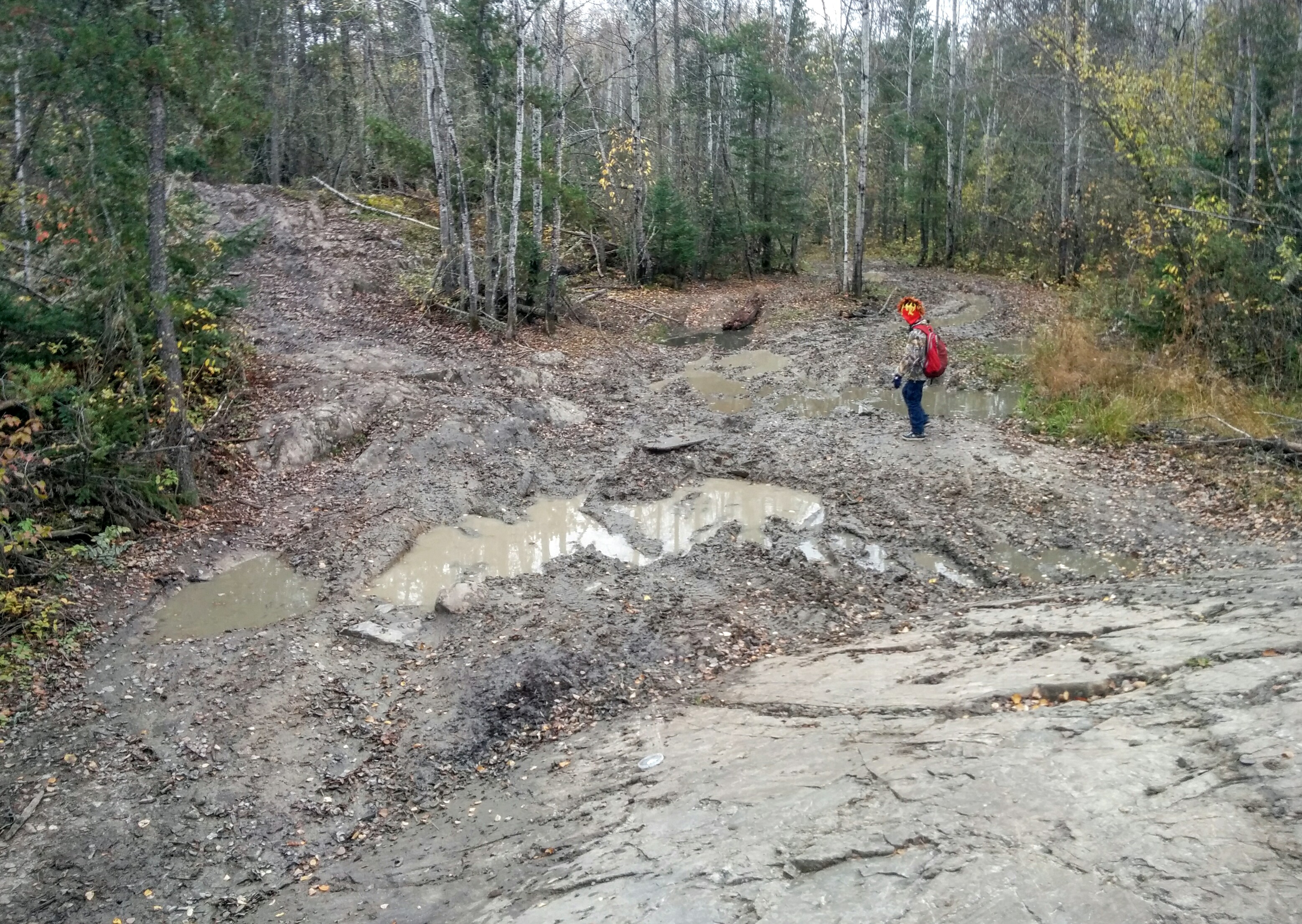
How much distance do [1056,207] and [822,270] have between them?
8.02 metres

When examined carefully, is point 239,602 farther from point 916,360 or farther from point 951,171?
point 951,171

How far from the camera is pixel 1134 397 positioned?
12.1 m

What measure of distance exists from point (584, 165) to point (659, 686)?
21.8 m

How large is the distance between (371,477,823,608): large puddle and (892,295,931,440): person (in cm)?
249

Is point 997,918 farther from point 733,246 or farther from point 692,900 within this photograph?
point 733,246

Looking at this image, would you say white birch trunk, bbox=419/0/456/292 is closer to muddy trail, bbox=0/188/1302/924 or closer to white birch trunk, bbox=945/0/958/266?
muddy trail, bbox=0/188/1302/924

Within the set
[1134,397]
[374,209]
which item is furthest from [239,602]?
[374,209]

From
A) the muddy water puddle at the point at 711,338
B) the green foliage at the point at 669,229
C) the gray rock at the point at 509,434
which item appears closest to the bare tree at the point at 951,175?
the green foliage at the point at 669,229

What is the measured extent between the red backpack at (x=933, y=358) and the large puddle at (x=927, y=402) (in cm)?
158

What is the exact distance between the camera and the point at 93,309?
377 inches

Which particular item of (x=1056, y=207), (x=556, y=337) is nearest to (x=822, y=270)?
(x=1056, y=207)

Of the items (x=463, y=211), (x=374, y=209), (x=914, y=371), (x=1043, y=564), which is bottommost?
(x=1043, y=564)

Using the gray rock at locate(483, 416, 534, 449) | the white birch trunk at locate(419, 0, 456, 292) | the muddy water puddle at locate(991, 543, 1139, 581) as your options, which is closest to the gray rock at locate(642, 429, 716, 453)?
the gray rock at locate(483, 416, 534, 449)

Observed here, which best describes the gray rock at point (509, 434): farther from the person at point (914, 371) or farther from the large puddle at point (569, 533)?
the person at point (914, 371)
